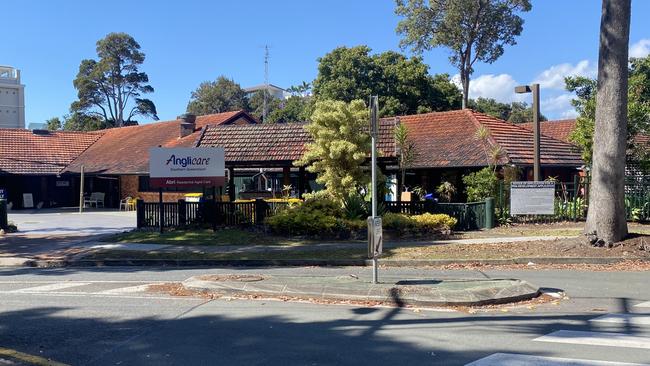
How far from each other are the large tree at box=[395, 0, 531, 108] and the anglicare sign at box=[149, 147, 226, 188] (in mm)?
24325

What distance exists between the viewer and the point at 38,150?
40.3 metres

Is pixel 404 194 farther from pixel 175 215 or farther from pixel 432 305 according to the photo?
pixel 432 305

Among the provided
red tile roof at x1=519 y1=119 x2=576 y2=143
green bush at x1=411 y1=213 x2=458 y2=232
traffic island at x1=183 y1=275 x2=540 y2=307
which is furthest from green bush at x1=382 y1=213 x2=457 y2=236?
red tile roof at x1=519 y1=119 x2=576 y2=143

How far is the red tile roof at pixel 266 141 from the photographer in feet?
79.7

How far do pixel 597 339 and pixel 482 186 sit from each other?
1502 centimetres

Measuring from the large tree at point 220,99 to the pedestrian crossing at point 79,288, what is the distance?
6704cm

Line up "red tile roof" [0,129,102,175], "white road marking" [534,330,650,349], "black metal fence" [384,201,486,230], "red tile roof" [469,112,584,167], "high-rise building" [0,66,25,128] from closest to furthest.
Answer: "white road marking" [534,330,650,349]
"black metal fence" [384,201,486,230]
"red tile roof" [469,112,584,167]
"red tile roof" [0,129,102,175]
"high-rise building" [0,66,25,128]

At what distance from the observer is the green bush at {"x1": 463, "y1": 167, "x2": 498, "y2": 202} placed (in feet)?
70.2

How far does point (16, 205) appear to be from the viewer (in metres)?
37.5

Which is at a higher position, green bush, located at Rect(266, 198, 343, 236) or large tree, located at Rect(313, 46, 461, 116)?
large tree, located at Rect(313, 46, 461, 116)

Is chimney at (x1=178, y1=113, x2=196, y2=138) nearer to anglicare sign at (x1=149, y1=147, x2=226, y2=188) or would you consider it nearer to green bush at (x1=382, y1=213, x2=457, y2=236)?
anglicare sign at (x1=149, y1=147, x2=226, y2=188)

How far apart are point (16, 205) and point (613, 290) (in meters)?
36.7

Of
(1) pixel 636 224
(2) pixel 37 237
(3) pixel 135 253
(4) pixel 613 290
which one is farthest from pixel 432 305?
(2) pixel 37 237

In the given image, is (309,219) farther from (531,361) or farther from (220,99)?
(220,99)
